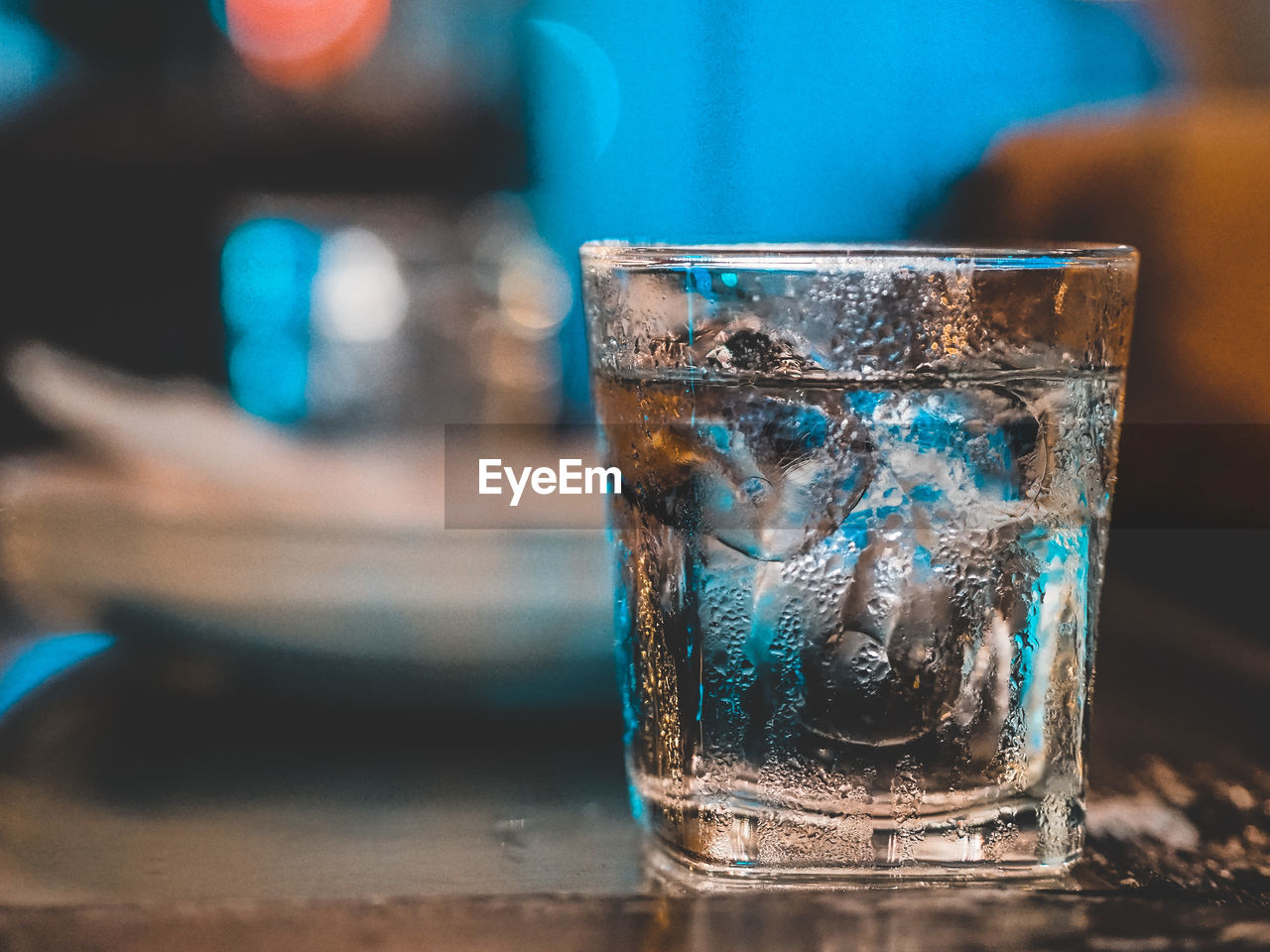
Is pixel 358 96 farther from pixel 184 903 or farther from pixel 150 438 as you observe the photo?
pixel 184 903

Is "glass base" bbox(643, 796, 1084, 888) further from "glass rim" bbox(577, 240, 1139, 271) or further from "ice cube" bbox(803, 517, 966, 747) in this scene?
"glass rim" bbox(577, 240, 1139, 271)

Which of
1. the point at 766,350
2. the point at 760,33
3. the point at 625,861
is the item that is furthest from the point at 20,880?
the point at 760,33

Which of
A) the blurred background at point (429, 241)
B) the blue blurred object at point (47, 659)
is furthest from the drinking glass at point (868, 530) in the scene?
the blue blurred object at point (47, 659)

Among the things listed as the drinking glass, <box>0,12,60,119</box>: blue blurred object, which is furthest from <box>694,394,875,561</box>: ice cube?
<box>0,12,60,119</box>: blue blurred object

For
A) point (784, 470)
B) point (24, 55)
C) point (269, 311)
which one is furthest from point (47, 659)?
point (784, 470)

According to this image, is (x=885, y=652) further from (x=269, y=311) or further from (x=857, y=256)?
(x=269, y=311)

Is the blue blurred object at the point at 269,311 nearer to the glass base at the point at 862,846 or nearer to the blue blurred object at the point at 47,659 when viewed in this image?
the blue blurred object at the point at 47,659
